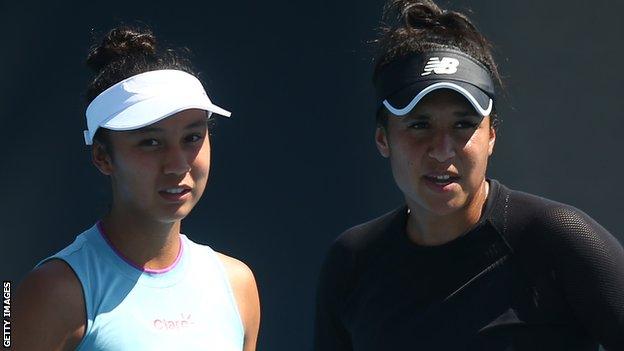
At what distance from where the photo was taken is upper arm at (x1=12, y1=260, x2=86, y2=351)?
213 centimetres

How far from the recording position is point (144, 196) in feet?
7.56

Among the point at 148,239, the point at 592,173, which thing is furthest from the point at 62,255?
the point at 592,173

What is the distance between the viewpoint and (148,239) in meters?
2.37

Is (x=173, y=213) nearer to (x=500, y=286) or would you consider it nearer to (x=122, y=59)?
(x=122, y=59)

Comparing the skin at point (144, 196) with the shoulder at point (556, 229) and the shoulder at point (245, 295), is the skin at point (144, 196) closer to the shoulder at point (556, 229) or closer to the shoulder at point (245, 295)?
the shoulder at point (245, 295)

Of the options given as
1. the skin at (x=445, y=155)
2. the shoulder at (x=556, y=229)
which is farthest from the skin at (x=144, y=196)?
the shoulder at (x=556, y=229)

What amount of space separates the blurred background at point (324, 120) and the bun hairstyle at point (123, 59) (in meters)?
0.76

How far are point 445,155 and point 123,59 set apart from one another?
0.77 metres

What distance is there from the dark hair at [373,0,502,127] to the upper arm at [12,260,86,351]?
0.74 meters

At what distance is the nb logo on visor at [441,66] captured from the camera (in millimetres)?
2199

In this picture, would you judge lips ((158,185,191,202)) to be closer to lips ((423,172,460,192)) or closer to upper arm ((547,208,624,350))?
lips ((423,172,460,192))

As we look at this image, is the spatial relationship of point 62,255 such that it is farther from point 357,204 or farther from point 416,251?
point 357,204

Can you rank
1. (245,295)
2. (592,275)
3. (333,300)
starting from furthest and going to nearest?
(245,295) < (333,300) < (592,275)

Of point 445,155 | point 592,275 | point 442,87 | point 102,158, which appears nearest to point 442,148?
point 445,155
